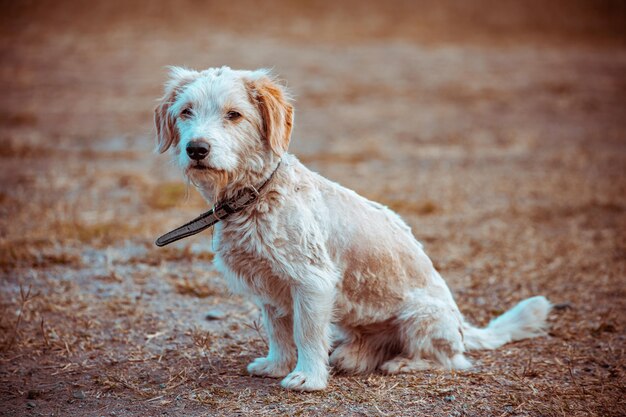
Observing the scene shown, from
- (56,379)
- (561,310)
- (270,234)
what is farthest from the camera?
(561,310)

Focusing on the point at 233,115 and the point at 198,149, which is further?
the point at 233,115

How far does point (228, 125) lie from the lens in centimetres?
379

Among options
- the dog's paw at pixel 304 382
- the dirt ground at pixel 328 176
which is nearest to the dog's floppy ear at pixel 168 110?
the dirt ground at pixel 328 176

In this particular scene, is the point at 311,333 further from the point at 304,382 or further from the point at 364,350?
the point at 364,350

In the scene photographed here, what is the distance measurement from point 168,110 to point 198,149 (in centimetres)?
59

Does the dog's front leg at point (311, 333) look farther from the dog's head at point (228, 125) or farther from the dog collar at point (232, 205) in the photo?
the dog's head at point (228, 125)

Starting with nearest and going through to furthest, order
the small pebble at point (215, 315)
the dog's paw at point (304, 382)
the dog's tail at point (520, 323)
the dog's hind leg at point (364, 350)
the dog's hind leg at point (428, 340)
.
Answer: the dog's paw at point (304, 382) < the dog's hind leg at point (428, 340) < the dog's hind leg at point (364, 350) < the dog's tail at point (520, 323) < the small pebble at point (215, 315)

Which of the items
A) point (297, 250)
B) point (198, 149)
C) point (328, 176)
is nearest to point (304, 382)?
point (297, 250)

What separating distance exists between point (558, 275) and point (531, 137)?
7.77 m

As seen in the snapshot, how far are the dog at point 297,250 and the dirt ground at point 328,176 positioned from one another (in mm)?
224

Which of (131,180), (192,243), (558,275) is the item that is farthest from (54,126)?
(558,275)

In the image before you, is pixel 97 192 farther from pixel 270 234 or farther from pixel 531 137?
pixel 531 137

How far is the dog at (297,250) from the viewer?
12.5 ft

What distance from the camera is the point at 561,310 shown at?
5656mm
